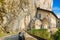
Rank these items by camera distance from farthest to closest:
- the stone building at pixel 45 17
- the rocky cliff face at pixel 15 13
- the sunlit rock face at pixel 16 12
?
the stone building at pixel 45 17
the sunlit rock face at pixel 16 12
the rocky cliff face at pixel 15 13

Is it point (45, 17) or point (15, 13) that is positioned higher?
point (15, 13)

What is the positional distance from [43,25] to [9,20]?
2144 cm

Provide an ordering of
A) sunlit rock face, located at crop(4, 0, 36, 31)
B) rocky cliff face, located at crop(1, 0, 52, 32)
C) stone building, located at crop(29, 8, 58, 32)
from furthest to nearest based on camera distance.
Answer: stone building, located at crop(29, 8, 58, 32), sunlit rock face, located at crop(4, 0, 36, 31), rocky cliff face, located at crop(1, 0, 52, 32)

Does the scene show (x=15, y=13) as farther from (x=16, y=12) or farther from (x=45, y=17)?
(x=45, y=17)

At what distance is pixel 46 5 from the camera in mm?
59000

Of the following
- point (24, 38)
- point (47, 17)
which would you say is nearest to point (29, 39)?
point (24, 38)

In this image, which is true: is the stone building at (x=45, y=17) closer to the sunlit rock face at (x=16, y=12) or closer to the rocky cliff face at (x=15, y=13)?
the rocky cliff face at (x=15, y=13)

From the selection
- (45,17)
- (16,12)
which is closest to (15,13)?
(16,12)

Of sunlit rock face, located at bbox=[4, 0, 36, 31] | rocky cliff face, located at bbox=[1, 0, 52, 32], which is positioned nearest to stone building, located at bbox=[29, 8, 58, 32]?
rocky cliff face, located at bbox=[1, 0, 52, 32]

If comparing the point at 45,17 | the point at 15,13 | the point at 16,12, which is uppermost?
the point at 16,12

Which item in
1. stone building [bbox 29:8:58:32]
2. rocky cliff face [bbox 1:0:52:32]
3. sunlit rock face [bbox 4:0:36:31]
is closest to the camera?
rocky cliff face [bbox 1:0:52:32]

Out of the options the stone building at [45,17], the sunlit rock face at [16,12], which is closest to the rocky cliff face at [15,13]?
the sunlit rock face at [16,12]

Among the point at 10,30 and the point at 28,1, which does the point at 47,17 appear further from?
the point at 10,30

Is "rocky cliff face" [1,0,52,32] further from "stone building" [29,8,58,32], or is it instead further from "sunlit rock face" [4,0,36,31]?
"stone building" [29,8,58,32]
